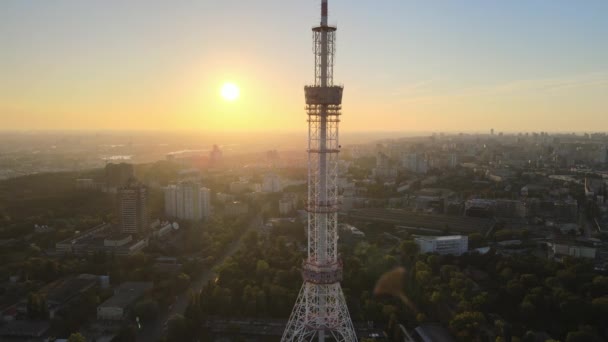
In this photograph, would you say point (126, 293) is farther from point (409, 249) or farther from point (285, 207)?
point (285, 207)

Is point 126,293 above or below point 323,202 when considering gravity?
below

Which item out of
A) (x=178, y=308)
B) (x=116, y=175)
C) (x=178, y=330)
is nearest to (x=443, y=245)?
(x=178, y=308)

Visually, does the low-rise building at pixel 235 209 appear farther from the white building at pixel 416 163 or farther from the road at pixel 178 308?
the white building at pixel 416 163

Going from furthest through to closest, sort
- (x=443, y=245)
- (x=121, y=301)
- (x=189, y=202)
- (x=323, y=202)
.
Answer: (x=189, y=202), (x=443, y=245), (x=121, y=301), (x=323, y=202)

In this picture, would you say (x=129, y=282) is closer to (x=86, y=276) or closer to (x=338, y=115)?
→ (x=86, y=276)

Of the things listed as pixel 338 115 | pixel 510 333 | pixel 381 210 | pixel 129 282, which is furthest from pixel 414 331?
pixel 381 210

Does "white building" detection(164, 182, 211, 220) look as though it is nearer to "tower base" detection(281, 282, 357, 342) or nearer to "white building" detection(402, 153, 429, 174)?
"tower base" detection(281, 282, 357, 342)
